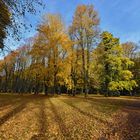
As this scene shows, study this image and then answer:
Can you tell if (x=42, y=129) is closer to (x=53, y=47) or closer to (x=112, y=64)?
(x=53, y=47)

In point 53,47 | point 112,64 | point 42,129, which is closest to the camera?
point 42,129

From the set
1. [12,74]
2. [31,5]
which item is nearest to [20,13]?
[31,5]

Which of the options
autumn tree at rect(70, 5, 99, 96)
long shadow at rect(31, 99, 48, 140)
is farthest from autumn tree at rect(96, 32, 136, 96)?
long shadow at rect(31, 99, 48, 140)

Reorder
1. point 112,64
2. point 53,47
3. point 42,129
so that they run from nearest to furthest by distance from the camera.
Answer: point 42,129 → point 53,47 → point 112,64

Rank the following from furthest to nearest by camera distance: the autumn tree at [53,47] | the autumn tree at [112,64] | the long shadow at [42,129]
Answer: the autumn tree at [112,64]
the autumn tree at [53,47]
the long shadow at [42,129]

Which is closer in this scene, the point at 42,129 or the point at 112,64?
the point at 42,129

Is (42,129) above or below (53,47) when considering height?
below

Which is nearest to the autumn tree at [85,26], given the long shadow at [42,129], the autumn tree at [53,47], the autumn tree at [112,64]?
the autumn tree at [53,47]

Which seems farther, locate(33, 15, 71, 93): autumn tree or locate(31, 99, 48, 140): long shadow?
locate(33, 15, 71, 93): autumn tree

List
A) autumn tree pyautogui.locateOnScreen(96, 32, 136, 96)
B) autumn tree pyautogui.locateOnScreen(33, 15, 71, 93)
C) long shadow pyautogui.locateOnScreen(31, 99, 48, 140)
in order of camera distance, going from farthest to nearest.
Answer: autumn tree pyautogui.locateOnScreen(96, 32, 136, 96), autumn tree pyautogui.locateOnScreen(33, 15, 71, 93), long shadow pyautogui.locateOnScreen(31, 99, 48, 140)

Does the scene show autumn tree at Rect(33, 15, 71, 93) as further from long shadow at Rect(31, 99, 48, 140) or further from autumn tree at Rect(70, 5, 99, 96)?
long shadow at Rect(31, 99, 48, 140)

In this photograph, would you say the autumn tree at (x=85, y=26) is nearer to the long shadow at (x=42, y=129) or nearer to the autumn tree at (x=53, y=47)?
the autumn tree at (x=53, y=47)

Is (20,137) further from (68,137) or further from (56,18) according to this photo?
(56,18)

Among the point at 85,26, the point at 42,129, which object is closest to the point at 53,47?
the point at 85,26
